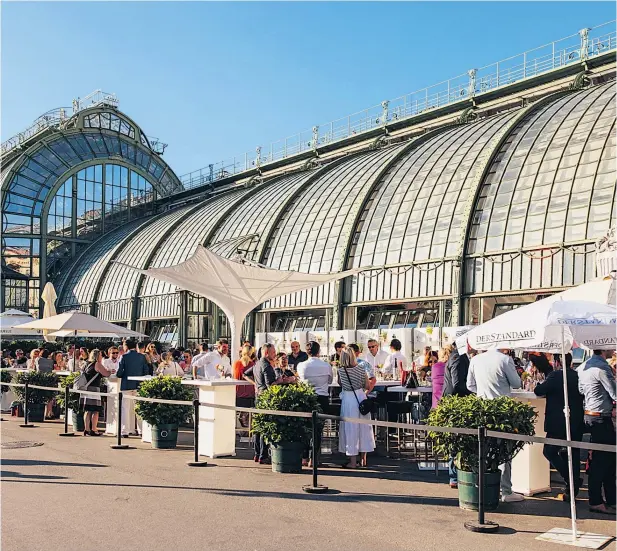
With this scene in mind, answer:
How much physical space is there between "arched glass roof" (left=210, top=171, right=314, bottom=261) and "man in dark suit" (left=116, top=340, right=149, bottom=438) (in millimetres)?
15944

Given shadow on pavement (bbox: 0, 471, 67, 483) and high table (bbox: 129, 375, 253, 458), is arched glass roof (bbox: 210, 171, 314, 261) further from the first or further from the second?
shadow on pavement (bbox: 0, 471, 67, 483)

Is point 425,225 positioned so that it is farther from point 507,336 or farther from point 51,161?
point 51,161

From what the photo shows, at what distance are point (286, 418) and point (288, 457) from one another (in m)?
0.66

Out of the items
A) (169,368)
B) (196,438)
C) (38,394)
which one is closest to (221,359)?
(169,368)

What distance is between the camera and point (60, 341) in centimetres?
3750

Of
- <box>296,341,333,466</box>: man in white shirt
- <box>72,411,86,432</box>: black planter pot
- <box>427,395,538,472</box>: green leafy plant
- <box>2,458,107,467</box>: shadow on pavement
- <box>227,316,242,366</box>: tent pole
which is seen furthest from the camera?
<box>227,316,242,366</box>: tent pole

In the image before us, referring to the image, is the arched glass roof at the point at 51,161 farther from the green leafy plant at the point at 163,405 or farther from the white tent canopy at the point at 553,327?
the white tent canopy at the point at 553,327

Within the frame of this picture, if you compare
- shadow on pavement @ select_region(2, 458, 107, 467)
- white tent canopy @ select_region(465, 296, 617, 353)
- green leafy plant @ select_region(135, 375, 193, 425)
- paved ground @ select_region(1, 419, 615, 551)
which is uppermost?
white tent canopy @ select_region(465, 296, 617, 353)

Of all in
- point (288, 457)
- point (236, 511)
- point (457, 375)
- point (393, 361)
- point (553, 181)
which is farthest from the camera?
point (553, 181)

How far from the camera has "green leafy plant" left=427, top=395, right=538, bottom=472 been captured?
29.7 feet

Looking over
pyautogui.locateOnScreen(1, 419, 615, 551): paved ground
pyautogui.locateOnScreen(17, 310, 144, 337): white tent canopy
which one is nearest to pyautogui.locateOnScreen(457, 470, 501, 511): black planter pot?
pyautogui.locateOnScreen(1, 419, 615, 551): paved ground

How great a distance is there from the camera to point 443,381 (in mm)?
12188

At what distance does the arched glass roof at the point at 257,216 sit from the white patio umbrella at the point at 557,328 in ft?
77.2

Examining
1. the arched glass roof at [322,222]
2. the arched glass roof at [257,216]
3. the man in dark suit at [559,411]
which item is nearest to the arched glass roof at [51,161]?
the arched glass roof at [257,216]
